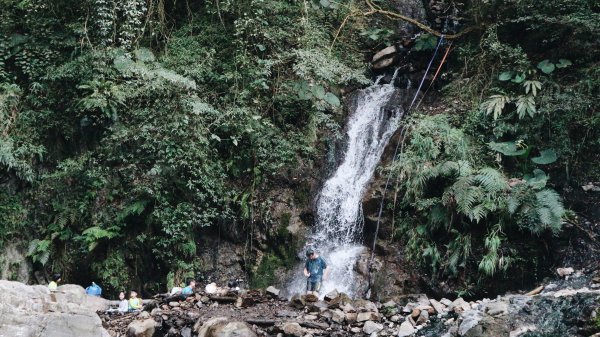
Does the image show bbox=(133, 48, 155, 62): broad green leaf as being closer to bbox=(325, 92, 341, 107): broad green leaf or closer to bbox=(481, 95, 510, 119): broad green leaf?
bbox=(325, 92, 341, 107): broad green leaf

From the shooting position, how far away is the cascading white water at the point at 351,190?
35.9ft

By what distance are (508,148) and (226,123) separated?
596cm

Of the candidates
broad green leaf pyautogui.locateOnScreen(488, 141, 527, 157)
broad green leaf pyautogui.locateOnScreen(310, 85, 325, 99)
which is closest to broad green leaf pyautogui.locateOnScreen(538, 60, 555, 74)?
broad green leaf pyautogui.locateOnScreen(488, 141, 527, 157)

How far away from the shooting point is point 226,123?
472 inches

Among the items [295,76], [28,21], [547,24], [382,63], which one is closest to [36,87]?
[28,21]

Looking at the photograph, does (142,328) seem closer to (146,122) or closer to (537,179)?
(146,122)

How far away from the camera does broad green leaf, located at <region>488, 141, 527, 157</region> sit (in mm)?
10242

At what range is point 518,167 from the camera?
10.4m

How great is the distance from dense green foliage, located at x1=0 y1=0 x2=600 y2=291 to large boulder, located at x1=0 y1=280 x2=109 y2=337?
290 cm

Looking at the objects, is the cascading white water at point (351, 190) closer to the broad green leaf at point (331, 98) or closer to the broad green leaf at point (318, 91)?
the broad green leaf at point (331, 98)

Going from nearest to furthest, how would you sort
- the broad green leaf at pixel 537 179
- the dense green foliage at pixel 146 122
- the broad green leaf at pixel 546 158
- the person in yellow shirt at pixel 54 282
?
the broad green leaf at pixel 537 179 → the broad green leaf at pixel 546 158 → the person in yellow shirt at pixel 54 282 → the dense green foliage at pixel 146 122

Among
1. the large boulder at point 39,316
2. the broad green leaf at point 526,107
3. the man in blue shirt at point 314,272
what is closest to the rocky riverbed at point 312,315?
the large boulder at point 39,316

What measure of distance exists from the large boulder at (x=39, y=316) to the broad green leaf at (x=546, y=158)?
8134 mm

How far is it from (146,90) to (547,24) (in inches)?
342
